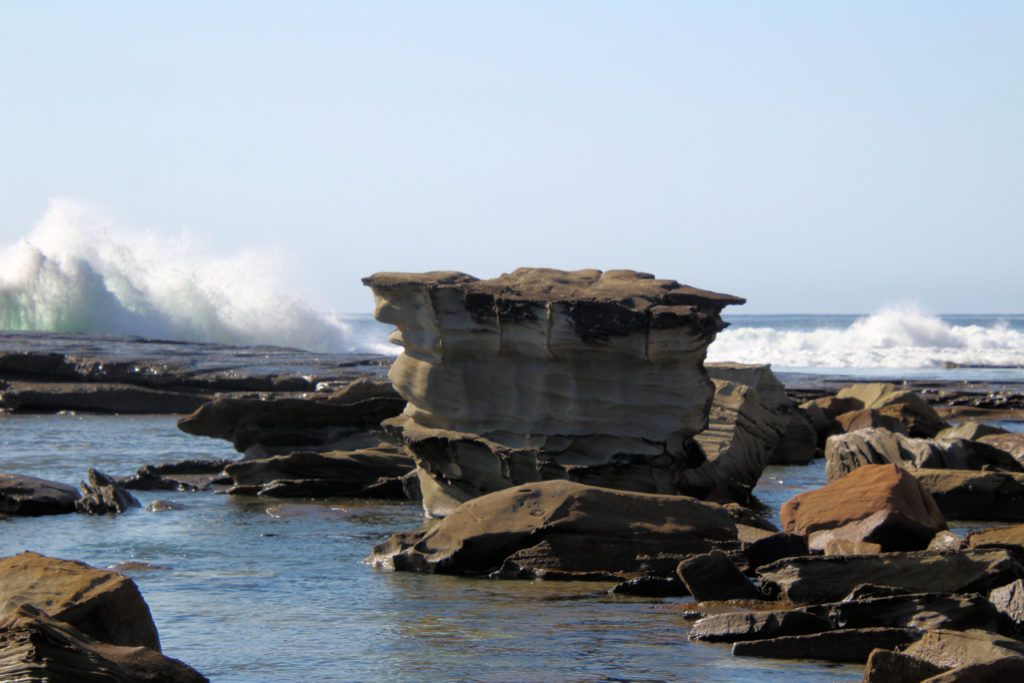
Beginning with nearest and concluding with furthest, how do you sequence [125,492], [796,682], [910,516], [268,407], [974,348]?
1. [796,682]
2. [910,516]
3. [125,492]
4. [268,407]
5. [974,348]

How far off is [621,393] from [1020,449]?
6.25 m

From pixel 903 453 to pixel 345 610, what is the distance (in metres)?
6.80

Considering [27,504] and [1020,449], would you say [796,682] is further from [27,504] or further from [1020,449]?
[1020,449]

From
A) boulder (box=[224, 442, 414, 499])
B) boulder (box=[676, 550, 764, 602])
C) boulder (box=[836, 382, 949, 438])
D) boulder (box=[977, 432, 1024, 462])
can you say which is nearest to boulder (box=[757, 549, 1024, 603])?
boulder (box=[676, 550, 764, 602])

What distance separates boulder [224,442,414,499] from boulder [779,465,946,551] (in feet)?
15.2

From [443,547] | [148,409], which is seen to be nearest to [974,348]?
[148,409]

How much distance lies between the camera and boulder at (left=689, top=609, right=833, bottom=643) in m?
5.30

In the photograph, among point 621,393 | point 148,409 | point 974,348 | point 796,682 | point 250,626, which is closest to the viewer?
point 796,682

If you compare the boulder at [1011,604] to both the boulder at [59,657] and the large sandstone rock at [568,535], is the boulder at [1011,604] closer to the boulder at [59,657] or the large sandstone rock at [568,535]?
the large sandstone rock at [568,535]

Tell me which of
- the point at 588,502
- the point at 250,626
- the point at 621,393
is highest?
the point at 621,393

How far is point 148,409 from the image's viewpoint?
21406 mm

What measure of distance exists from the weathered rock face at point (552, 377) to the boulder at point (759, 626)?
3.83 metres

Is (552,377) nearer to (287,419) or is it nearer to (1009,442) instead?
(287,419)

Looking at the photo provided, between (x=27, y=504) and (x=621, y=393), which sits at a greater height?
(x=621, y=393)
